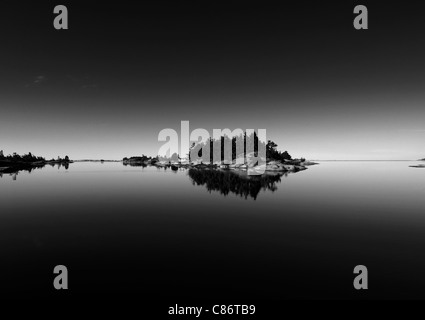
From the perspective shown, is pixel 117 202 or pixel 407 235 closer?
pixel 407 235

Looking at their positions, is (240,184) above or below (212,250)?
above

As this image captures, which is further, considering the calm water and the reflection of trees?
the reflection of trees

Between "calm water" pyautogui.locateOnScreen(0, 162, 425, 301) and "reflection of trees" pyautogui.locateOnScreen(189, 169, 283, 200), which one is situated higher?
"reflection of trees" pyautogui.locateOnScreen(189, 169, 283, 200)

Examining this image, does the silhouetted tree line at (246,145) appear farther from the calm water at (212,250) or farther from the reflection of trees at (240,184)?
the calm water at (212,250)

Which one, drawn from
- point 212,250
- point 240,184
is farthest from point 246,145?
point 212,250

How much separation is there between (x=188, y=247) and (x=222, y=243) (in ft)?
10.5

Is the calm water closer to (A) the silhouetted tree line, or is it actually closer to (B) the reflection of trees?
(B) the reflection of trees

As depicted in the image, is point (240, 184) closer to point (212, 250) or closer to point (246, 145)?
point (212, 250)

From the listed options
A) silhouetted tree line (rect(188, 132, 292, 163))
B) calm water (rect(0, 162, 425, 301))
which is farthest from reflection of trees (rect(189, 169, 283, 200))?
silhouetted tree line (rect(188, 132, 292, 163))

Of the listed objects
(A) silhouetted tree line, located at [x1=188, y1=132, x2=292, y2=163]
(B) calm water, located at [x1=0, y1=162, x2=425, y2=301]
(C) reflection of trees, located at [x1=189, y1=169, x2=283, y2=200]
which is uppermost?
(A) silhouetted tree line, located at [x1=188, y1=132, x2=292, y2=163]

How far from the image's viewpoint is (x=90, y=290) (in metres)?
12.2

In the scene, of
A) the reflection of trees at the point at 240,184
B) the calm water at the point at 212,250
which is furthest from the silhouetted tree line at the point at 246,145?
the calm water at the point at 212,250
